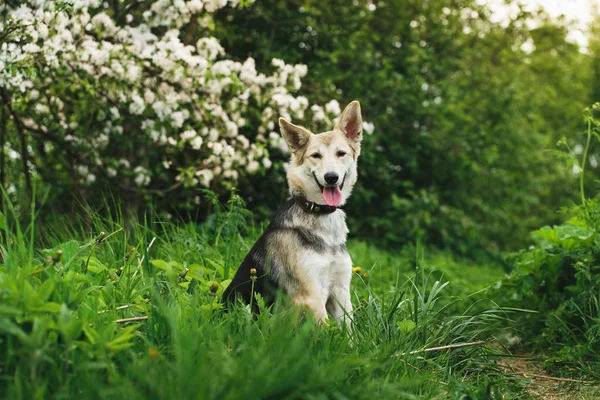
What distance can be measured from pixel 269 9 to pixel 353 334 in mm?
7446

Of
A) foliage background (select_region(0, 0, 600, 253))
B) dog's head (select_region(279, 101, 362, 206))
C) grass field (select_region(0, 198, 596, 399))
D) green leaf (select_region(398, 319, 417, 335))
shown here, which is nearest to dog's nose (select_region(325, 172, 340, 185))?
dog's head (select_region(279, 101, 362, 206))

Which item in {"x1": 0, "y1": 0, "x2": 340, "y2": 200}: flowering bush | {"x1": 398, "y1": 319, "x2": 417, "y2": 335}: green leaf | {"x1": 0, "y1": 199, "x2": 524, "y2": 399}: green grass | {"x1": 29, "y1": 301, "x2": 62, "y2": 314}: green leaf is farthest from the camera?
{"x1": 0, "y1": 0, "x2": 340, "y2": 200}: flowering bush

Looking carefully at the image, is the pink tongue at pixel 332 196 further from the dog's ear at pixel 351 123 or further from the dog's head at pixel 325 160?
the dog's ear at pixel 351 123

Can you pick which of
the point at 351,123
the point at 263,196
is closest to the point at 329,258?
the point at 351,123

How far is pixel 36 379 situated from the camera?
8.05 feet

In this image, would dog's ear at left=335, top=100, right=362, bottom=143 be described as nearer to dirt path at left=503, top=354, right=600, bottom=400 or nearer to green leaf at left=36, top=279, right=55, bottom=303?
dirt path at left=503, top=354, right=600, bottom=400

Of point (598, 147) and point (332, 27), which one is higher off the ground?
point (332, 27)

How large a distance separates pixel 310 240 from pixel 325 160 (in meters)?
0.60

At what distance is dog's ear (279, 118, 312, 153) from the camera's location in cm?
433

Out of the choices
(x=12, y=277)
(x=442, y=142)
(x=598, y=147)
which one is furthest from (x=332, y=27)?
(x=598, y=147)

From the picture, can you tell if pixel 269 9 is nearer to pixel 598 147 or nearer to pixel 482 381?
pixel 482 381

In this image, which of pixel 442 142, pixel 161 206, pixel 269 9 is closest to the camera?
pixel 161 206

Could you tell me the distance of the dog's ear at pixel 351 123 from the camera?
439 centimetres

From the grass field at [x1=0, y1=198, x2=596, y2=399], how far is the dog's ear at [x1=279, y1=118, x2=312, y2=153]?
111 centimetres
